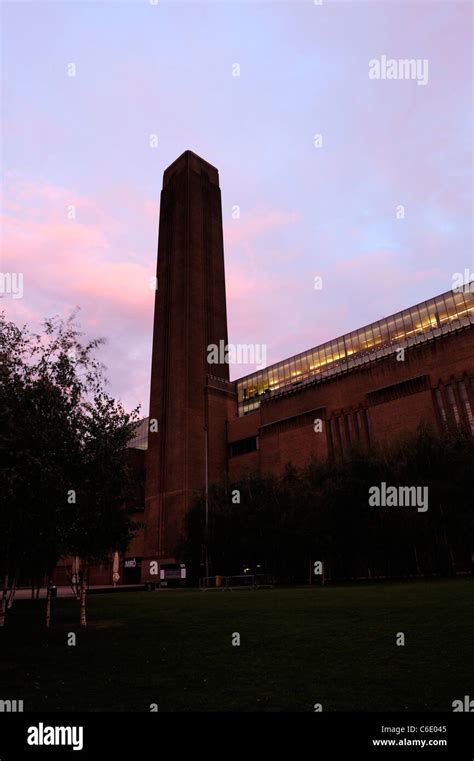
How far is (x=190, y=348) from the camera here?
262ft

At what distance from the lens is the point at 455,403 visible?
53.0 meters

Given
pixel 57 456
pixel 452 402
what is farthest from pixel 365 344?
pixel 57 456

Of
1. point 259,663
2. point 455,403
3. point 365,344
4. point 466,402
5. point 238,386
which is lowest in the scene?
point 259,663

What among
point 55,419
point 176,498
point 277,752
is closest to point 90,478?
point 55,419

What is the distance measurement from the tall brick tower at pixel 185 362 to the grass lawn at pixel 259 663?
54864mm

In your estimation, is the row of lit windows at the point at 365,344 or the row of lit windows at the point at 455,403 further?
the row of lit windows at the point at 365,344

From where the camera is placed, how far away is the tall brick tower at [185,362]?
243 ft

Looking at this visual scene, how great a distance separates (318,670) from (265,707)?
212cm

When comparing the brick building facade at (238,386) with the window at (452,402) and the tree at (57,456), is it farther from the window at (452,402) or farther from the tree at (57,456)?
the tree at (57,456)

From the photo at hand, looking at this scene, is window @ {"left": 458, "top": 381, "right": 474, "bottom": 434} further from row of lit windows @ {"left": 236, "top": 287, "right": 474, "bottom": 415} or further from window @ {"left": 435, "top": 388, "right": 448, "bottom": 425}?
row of lit windows @ {"left": 236, "top": 287, "right": 474, "bottom": 415}

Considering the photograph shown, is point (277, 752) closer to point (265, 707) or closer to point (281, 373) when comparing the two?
point (265, 707)

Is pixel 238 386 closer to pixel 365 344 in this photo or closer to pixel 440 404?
pixel 365 344

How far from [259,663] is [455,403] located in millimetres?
48494

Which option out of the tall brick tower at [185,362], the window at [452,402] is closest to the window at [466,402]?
the window at [452,402]
